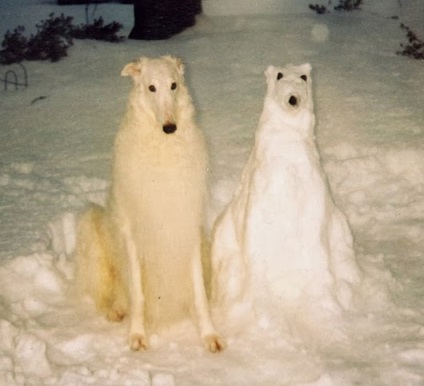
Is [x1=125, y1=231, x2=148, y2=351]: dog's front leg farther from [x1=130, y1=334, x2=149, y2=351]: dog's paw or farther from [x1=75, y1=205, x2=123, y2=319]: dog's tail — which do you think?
[x1=75, y1=205, x2=123, y2=319]: dog's tail

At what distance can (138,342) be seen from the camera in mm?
4066

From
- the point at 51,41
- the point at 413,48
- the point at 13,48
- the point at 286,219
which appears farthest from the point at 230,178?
the point at 13,48

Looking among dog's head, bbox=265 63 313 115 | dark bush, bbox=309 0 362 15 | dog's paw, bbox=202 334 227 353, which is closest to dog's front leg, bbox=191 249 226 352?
dog's paw, bbox=202 334 227 353

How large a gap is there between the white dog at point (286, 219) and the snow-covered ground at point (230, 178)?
274mm

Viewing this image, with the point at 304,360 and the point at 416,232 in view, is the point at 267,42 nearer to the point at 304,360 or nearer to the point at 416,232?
the point at 416,232

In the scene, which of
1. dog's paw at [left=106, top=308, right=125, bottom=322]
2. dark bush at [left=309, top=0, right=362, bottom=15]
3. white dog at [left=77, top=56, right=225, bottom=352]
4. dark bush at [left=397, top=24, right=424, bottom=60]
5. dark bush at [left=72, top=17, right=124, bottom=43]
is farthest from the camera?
dark bush at [left=309, top=0, right=362, bottom=15]

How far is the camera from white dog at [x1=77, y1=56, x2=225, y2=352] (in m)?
3.96

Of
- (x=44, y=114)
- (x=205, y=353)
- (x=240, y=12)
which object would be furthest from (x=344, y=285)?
(x=240, y=12)

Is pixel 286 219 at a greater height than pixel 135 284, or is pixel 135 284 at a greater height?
pixel 286 219

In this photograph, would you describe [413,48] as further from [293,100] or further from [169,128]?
[169,128]

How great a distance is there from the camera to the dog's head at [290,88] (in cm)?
404

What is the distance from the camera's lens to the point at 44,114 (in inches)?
328

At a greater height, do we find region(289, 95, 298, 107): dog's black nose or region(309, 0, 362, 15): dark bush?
region(289, 95, 298, 107): dog's black nose

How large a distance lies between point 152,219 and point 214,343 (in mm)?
949
